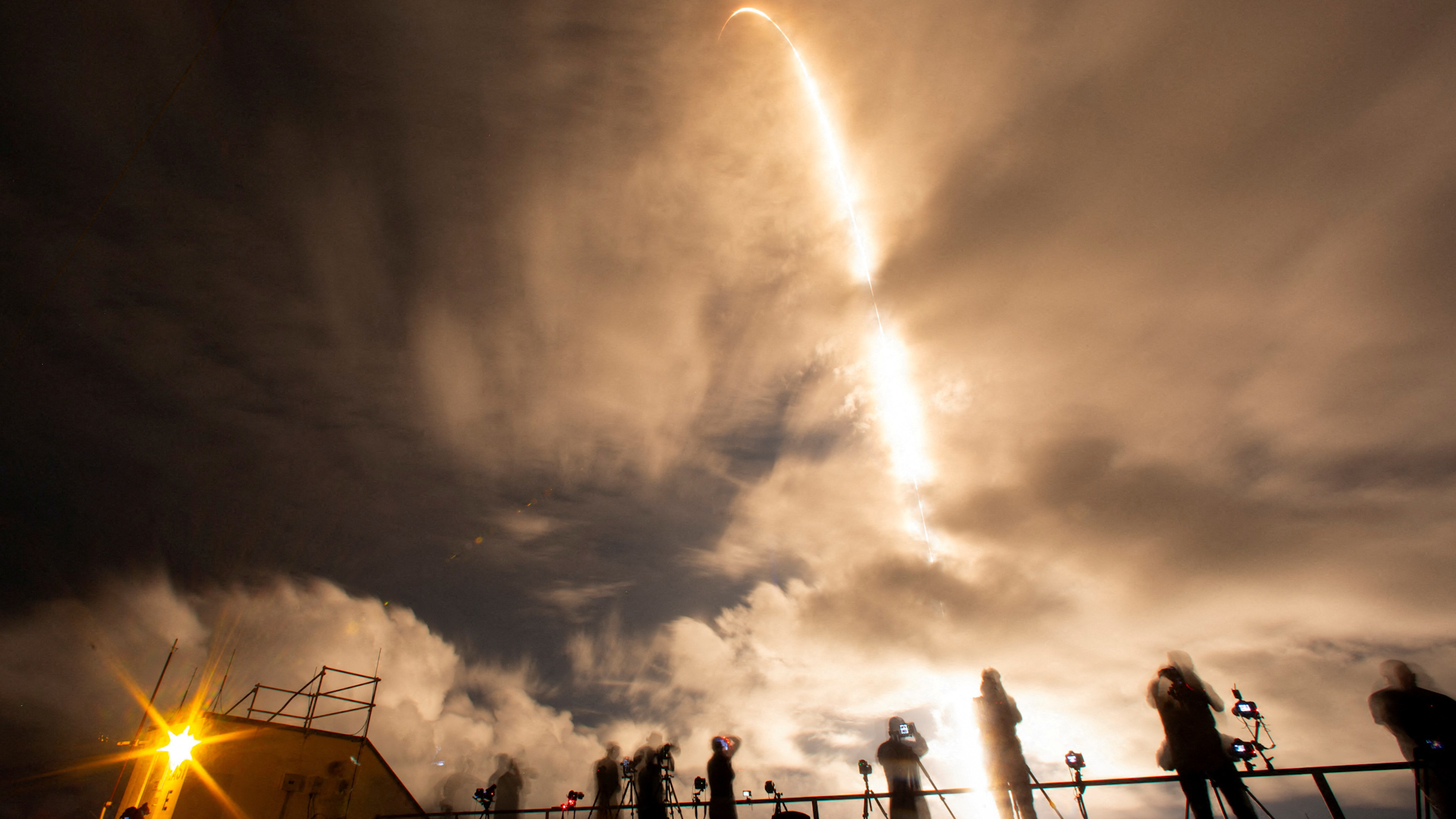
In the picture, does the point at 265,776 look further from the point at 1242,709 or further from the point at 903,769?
the point at 1242,709

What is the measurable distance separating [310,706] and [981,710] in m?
16.0

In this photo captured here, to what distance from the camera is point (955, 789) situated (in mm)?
6445

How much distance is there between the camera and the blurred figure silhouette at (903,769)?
692 centimetres

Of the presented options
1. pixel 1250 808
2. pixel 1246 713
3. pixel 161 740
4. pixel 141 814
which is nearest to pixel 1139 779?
pixel 1250 808

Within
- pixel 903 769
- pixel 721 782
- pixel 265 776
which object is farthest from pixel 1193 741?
pixel 265 776

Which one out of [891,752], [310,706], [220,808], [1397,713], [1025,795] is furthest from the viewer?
[310,706]

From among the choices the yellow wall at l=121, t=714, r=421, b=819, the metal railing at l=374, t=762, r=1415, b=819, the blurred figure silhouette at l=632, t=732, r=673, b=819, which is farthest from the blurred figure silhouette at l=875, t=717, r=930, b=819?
the yellow wall at l=121, t=714, r=421, b=819

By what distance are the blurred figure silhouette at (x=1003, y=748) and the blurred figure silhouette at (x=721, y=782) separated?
3.74 meters

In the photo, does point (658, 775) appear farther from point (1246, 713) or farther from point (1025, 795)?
point (1246, 713)

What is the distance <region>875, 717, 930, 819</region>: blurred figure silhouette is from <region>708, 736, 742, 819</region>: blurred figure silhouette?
2313mm

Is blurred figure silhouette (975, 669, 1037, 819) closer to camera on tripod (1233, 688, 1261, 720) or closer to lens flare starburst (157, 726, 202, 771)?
camera on tripod (1233, 688, 1261, 720)

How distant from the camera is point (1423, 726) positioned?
4559mm

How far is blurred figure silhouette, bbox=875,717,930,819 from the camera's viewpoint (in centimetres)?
692

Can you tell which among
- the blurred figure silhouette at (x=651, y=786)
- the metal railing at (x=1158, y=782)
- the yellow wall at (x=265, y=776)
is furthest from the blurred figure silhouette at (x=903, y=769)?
the yellow wall at (x=265, y=776)
